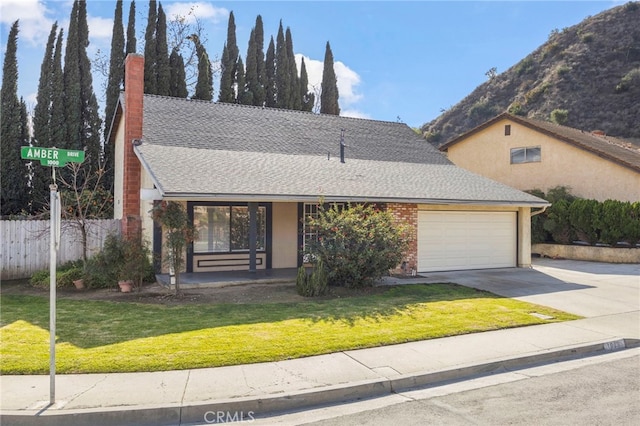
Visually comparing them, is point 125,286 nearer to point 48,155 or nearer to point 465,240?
point 48,155

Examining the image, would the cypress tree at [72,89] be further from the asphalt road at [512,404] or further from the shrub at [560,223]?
the shrub at [560,223]

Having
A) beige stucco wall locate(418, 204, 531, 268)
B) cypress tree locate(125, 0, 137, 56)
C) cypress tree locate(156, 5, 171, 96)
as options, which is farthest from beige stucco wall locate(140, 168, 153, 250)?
cypress tree locate(125, 0, 137, 56)

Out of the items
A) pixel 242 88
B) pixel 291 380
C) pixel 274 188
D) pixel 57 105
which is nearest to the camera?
pixel 291 380

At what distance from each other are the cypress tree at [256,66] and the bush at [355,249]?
72.7 ft

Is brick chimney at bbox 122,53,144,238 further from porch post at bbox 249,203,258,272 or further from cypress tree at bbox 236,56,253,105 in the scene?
cypress tree at bbox 236,56,253,105

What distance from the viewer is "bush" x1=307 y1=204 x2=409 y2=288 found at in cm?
1088

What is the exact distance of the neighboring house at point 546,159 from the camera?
19922mm

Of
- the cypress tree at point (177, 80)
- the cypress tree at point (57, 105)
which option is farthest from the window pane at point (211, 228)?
the cypress tree at point (177, 80)

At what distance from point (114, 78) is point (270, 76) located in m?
12.4

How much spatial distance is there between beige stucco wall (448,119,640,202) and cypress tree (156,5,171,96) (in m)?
17.5

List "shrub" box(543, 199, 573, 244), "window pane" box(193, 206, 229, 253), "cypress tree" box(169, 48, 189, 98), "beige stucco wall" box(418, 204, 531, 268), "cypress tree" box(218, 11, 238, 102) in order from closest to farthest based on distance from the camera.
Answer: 1. "window pane" box(193, 206, 229, 253)
2. "beige stucco wall" box(418, 204, 531, 268)
3. "shrub" box(543, 199, 573, 244)
4. "cypress tree" box(169, 48, 189, 98)
5. "cypress tree" box(218, 11, 238, 102)

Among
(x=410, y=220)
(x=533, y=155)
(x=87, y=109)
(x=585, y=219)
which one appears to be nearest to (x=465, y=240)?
(x=410, y=220)

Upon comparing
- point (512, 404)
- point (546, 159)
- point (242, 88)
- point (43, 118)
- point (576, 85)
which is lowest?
point (512, 404)

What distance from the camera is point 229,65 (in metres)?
30.7
